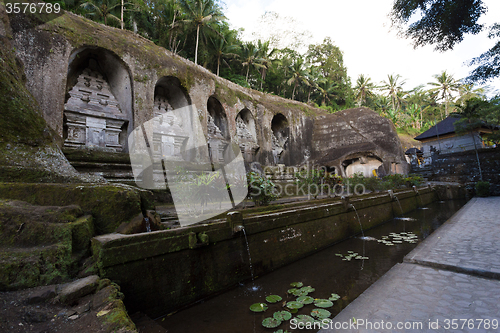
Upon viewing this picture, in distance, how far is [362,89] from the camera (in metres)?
38.8

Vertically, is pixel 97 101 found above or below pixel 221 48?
below

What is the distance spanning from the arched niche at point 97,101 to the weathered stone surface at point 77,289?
993 cm

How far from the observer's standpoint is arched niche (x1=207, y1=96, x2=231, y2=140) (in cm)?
1678

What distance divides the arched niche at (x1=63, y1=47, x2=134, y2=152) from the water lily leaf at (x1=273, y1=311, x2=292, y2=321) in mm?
10622

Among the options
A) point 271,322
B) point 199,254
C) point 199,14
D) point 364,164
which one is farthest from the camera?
point 199,14

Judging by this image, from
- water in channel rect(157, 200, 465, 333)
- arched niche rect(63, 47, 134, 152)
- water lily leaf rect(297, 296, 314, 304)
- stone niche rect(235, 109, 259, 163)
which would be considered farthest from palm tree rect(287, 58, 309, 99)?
water lily leaf rect(297, 296, 314, 304)

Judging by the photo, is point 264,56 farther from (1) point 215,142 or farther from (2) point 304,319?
(2) point 304,319

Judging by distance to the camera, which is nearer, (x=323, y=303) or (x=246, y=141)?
(x=323, y=303)

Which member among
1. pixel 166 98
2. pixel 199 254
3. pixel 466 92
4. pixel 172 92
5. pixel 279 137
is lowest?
pixel 199 254

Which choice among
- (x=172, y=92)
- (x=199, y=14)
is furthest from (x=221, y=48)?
(x=172, y=92)

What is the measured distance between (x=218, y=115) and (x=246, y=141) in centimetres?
298

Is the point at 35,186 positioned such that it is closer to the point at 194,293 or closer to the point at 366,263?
the point at 194,293

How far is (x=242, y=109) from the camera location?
18500 mm

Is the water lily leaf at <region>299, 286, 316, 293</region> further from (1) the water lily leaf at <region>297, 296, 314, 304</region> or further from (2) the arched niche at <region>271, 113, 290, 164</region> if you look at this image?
(2) the arched niche at <region>271, 113, 290, 164</region>
